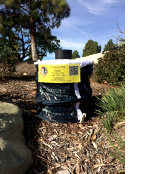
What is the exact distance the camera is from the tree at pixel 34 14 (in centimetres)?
1138

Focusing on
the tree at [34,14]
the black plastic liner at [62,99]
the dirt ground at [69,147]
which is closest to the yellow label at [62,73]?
the black plastic liner at [62,99]

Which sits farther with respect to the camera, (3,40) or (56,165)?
(3,40)

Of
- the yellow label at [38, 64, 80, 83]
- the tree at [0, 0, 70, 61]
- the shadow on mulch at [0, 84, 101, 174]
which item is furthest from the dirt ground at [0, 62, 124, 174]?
the tree at [0, 0, 70, 61]

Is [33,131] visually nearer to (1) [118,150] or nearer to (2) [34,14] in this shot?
(1) [118,150]

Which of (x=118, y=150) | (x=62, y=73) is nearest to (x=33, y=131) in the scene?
(x=62, y=73)

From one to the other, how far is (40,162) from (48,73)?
3.54 ft

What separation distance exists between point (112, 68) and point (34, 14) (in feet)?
26.9

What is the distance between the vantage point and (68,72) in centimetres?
214

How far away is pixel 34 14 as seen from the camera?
36.5 ft

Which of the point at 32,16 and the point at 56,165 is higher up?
the point at 32,16

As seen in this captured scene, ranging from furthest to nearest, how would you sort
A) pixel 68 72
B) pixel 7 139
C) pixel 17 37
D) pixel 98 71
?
pixel 17 37 → pixel 98 71 → pixel 68 72 → pixel 7 139

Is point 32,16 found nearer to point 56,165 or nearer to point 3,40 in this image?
point 3,40

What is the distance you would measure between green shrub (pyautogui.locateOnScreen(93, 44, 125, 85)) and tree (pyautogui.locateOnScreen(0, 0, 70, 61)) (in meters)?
7.31
